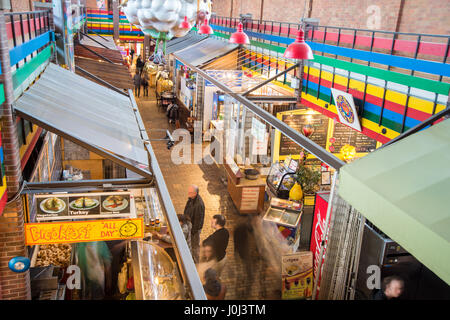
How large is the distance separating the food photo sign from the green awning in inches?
115

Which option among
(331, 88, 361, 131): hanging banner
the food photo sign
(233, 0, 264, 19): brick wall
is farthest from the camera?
(233, 0, 264, 19): brick wall

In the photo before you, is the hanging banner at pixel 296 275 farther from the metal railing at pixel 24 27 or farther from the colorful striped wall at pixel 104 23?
the colorful striped wall at pixel 104 23

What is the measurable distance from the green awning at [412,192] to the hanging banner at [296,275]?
1.71 m

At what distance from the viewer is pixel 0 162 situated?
14.2ft

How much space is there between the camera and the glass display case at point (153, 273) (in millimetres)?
4844

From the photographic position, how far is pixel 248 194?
10.2 meters

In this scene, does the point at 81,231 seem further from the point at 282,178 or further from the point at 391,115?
the point at 282,178

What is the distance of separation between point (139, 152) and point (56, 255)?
235cm

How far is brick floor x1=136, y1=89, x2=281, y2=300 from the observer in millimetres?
7359

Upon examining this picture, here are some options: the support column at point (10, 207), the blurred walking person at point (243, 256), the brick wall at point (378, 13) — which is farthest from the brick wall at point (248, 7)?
the support column at point (10, 207)

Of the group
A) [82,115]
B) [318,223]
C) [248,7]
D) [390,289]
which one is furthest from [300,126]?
[248,7]

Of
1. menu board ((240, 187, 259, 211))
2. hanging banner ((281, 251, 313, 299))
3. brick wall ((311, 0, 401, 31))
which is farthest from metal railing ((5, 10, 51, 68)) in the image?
brick wall ((311, 0, 401, 31))

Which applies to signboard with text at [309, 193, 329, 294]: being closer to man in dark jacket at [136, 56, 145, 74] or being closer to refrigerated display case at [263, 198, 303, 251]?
refrigerated display case at [263, 198, 303, 251]
